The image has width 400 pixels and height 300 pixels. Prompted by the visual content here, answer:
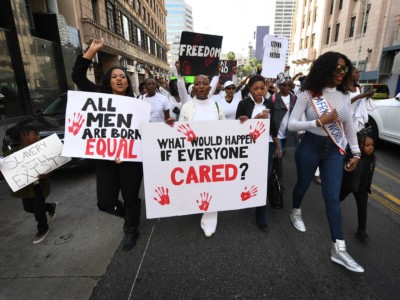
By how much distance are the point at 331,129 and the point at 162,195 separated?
6.00 ft

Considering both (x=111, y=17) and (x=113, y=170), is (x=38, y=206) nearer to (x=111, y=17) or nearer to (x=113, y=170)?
(x=113, y=170)

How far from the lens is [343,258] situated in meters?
2.44

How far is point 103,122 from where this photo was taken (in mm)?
2672

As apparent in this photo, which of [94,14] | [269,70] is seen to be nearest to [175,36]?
[94,14]

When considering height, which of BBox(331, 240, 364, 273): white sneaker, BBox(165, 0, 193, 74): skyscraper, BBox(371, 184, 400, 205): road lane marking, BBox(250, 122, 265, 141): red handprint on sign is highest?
BBox(165, 0, 193, 74): skyscraper

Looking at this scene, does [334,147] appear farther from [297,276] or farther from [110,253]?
[110,253]

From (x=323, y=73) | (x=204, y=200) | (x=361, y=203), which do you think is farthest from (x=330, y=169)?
(x=204, y=200)

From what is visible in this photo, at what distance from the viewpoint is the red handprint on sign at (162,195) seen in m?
2.64

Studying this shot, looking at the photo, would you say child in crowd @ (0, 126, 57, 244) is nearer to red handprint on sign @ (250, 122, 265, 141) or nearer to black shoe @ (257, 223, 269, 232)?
red handprint on sign @ (250, 122, 265, 141)

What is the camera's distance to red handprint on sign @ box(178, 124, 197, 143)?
259 cm

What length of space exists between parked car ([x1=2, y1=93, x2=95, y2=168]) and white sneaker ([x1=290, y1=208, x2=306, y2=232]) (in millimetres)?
3659

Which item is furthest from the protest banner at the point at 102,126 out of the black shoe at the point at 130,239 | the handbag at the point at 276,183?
the handbag at the point at 276,183

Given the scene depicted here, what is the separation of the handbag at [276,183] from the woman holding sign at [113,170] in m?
1.63

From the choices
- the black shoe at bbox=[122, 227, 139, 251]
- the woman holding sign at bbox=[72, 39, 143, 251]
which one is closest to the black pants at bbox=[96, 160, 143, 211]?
the woman holding sign at bbox=[72, 39, 143, 251]
